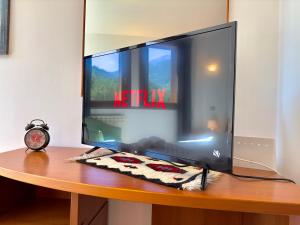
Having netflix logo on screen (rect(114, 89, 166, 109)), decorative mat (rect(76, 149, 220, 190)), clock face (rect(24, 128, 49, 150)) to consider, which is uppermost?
netflix logo on screen (rect(114, 89, 166, 109))

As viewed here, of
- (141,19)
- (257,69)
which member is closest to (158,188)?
(257,69)

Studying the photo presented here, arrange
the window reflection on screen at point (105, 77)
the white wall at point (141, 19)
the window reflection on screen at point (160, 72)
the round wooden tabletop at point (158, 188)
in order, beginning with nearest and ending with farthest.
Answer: the round wooden tabletop at point (158, 188) < the window reflection on screen at point (160, 72) < the window reflection on screen at point (105, 77) < the white wall at point (141, 19)

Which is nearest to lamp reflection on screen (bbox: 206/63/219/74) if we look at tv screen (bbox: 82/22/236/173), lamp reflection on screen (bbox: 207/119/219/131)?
tv screen (bbox: 82/22/236/173)

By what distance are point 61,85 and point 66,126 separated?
0.75 feet

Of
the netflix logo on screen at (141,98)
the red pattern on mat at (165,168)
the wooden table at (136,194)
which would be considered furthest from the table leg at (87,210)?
the netflix logo on screen at (141,98)

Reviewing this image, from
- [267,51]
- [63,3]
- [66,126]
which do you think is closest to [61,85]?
[66,126]

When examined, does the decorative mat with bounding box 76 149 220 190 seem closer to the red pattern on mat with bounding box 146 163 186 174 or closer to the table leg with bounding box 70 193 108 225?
the red pattern on mat with bounding box 146 163 186 174

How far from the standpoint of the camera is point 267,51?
1.05 meters

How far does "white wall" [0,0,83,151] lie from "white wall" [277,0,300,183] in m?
0.98

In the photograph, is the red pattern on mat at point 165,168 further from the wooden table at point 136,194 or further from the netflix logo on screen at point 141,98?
the netflix logo on screen at point 141,98

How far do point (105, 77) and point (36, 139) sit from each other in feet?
1.61

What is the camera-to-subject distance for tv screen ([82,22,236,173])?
0.67 meters

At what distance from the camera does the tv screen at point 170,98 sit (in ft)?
2.20

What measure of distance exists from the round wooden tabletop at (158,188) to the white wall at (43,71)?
1.44 ft
